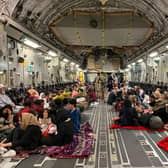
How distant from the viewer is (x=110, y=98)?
523 inches

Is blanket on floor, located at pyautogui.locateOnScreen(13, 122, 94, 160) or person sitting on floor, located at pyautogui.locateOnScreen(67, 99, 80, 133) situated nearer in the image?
blanket on floor, located at pyautogui.locateOnScreen(13, 122, 94, 160)

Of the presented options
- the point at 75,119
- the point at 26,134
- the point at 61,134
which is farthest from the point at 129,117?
the point at 26,134

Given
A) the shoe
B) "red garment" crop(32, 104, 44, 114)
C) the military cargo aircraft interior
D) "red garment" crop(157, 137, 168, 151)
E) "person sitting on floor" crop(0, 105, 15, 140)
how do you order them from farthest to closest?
"red garment" crop(32, 104, 44, 114), "person sitting on floor" crop(0, 105, 15, 140), "red garment" crop(157, 137, 168, 151), the military cargo aircraft interior, the shoe

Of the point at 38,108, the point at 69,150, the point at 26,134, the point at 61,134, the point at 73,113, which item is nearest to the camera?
the point at 26,134

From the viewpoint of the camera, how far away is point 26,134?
461cm

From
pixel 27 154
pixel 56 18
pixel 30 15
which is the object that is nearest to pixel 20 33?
pixel 30 15

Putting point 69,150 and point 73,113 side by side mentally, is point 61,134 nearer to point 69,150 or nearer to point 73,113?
point 69,150

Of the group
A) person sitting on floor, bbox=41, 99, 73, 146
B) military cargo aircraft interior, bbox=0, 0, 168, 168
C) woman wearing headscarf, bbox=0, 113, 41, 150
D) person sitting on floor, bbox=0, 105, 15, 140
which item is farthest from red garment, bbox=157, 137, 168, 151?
person sitting on floor, bbox=0, 105, 15, 140

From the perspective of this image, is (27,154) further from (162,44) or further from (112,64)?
(112,64)

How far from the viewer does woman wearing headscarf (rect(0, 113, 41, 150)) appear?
15.2ft

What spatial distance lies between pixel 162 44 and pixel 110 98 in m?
4.28

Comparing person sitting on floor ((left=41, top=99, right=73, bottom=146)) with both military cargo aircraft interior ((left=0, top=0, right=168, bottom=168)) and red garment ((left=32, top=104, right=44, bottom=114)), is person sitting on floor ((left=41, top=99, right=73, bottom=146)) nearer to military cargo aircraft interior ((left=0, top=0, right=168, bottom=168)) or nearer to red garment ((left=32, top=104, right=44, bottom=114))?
military cargo aircraft interior ((left=0, top=0, right=168, bottom=168))

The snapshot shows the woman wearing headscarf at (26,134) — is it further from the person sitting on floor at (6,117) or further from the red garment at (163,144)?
the red garment at (163,144)

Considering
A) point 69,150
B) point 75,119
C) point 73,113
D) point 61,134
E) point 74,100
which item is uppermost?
point 74,100
